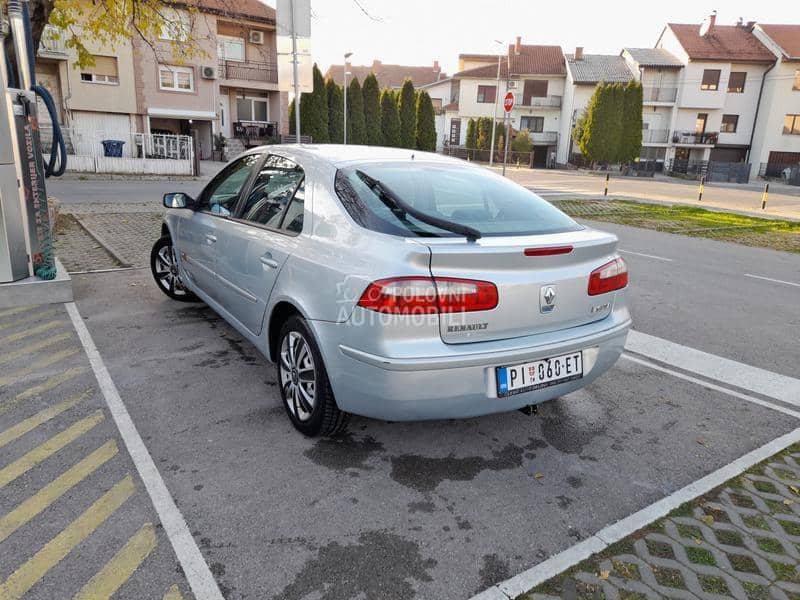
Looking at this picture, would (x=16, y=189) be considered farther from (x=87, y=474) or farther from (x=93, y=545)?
(x=93, y=545)

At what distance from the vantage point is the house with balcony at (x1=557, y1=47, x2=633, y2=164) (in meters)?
53.1

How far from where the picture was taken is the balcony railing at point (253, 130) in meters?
34.7

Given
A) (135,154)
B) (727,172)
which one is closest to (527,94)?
(727,172)

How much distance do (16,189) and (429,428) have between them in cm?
474

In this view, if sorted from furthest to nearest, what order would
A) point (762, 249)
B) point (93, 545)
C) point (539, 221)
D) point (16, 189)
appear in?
point (762, 249) < point (16, 189) < point (539, 221) < point (93, 545)

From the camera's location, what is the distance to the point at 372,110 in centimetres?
4291

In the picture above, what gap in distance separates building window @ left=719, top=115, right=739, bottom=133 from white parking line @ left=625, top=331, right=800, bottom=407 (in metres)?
53.7

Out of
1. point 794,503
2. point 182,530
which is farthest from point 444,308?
point 794,503

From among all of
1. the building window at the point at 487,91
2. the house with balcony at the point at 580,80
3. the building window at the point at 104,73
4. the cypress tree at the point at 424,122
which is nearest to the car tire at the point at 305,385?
the building window at the point at 104,73

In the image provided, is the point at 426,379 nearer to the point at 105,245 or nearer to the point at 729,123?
the point at 105,245

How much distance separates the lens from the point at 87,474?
3.12 metres

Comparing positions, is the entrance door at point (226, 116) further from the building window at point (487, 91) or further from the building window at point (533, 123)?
the building window at point (533, 123)

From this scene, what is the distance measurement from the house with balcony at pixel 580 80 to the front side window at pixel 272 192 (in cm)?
5191

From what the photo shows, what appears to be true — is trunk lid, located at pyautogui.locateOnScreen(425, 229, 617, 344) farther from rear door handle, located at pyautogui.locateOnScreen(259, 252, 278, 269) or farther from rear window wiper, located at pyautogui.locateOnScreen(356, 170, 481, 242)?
rear door handle, located at pyautogui.locateOnScreen(259, 252, 278, 269)
